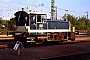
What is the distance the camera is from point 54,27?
69.3ft

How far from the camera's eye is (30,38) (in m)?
18.6

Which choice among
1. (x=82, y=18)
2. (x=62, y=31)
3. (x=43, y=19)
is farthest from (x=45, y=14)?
(x=82, y=18)

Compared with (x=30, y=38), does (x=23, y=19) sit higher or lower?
higher

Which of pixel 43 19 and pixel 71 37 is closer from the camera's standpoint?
pixel 43 19

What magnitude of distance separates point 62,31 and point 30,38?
4599 mm

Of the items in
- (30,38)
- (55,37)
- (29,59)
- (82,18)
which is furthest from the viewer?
(82,18)

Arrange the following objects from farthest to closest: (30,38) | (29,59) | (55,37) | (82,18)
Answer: (82,18) → (55,37) → (30,38) → (29,59)

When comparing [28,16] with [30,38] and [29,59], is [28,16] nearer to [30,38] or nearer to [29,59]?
[30,38]

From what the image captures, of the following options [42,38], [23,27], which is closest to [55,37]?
[42,38]

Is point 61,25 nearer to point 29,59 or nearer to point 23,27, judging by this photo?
point 23,27

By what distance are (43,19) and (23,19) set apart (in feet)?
6.14

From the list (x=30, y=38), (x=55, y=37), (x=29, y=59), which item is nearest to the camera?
(x=29, y=59)

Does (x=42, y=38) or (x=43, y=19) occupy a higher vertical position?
(x=43, y=19)

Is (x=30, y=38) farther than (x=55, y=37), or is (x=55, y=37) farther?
(x=55, y=37)
